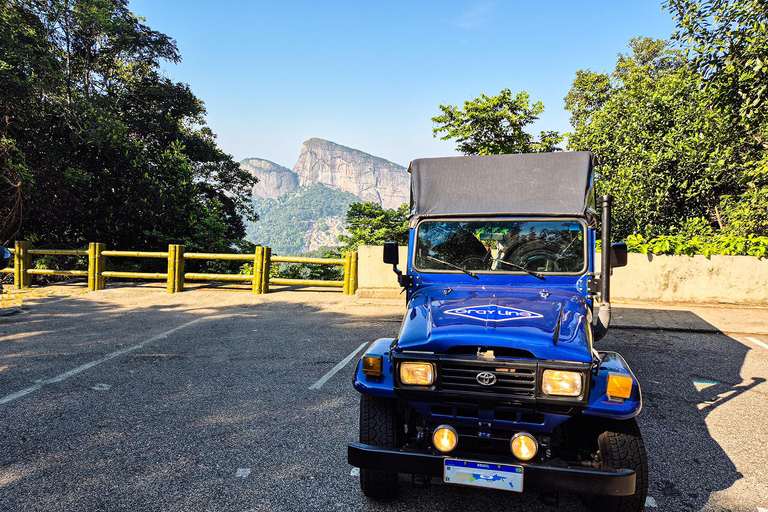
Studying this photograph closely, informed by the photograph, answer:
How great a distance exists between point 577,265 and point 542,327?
1194mm

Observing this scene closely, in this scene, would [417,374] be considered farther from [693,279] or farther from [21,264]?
[21,264]

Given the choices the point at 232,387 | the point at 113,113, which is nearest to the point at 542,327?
the point at 232,387

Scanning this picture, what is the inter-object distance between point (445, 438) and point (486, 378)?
40 centimetres

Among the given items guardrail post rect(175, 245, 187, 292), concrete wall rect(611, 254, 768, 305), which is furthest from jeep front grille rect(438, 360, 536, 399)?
guardrail post rect(175, 245, 187, 292)

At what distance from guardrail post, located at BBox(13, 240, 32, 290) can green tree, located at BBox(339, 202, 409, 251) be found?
10.1 meters

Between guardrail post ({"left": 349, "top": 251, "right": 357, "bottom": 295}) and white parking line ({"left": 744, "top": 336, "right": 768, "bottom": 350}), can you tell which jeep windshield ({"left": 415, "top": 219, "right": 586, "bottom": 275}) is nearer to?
white parking line ({"left": 744, "top": 336, "right": 768, "bottom": 350})

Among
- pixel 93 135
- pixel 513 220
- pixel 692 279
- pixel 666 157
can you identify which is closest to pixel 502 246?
pixel 513 220

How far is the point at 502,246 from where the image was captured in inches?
158

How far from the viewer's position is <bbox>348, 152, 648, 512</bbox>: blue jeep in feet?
8.17

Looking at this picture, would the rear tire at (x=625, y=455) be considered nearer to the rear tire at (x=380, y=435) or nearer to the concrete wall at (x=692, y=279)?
the rear tire at (x=380, y=435)

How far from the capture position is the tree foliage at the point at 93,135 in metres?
13.4

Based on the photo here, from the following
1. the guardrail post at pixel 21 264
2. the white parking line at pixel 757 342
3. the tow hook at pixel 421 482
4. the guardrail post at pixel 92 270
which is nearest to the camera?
the tow hook at pixel 421 482

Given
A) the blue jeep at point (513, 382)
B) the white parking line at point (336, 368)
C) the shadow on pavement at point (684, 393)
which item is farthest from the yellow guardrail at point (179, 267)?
the blue jeep at point (513, 382)

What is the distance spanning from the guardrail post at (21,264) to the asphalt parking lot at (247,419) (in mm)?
5291
